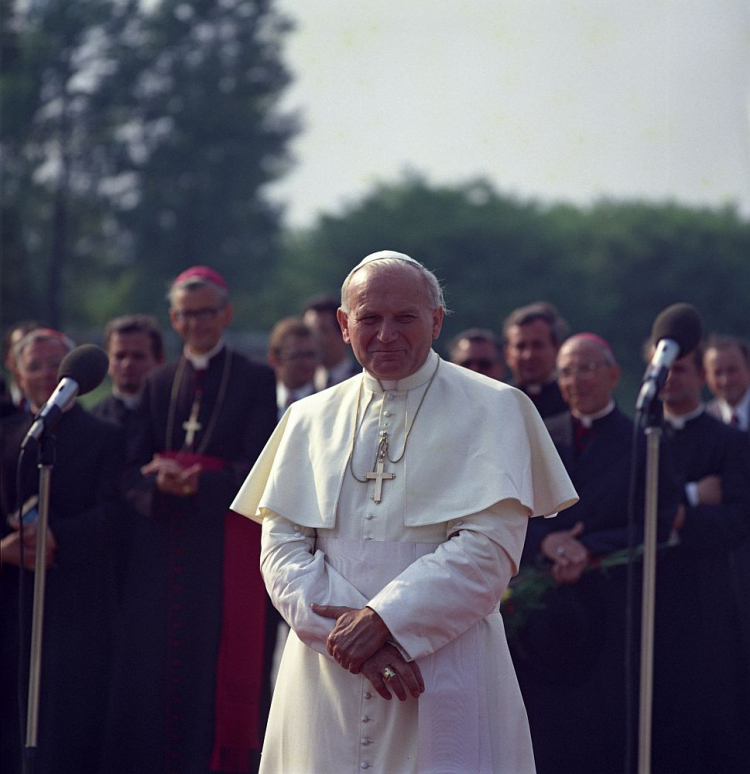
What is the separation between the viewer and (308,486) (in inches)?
146

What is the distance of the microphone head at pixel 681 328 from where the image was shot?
4.09 meters

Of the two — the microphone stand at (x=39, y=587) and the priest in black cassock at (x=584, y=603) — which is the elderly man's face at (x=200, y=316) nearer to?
the priest in black cassock at (x=584, y=603)

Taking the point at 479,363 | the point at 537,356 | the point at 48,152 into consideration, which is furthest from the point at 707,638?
the point at 48,152

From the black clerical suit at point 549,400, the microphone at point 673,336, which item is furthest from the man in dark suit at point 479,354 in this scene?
the microphone at point 673,336

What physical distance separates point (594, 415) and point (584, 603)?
879 mm

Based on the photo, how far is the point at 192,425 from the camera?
6027 mm

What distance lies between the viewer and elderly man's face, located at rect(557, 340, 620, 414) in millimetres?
5551

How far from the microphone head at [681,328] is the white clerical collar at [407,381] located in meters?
0.83

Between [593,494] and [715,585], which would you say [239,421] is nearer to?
[593,494]

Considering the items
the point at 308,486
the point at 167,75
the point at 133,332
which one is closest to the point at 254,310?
the point at 167,75

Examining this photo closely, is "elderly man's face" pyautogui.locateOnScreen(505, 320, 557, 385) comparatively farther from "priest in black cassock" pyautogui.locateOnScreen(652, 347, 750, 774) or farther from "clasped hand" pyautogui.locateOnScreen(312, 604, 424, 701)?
"clasped hand" pyautogui.locateOnScreen(312, 604, 424, 701)

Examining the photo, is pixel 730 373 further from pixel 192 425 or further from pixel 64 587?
pixel 64 587

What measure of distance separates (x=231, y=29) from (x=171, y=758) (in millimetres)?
29549

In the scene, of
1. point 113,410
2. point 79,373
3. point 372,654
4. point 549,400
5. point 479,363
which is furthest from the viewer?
point 113,410
